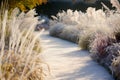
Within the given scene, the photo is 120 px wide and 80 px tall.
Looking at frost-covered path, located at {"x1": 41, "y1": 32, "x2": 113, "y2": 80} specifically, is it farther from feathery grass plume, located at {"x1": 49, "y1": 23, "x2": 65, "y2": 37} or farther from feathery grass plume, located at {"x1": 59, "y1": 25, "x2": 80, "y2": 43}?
feathery grass plume, located at {"x1": 49, "y1": 23, "x2": 65, "y2": 37}

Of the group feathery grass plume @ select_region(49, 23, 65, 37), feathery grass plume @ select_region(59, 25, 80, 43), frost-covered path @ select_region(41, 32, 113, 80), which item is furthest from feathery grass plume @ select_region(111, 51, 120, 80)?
feathery grass plume @ select_region(49, 23, 65, 37)

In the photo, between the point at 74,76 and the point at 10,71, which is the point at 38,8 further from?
the point at 10,71

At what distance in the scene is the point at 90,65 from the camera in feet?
25.5

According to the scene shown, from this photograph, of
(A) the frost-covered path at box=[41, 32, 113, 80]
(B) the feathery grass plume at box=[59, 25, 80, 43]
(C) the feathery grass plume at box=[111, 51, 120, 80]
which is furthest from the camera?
(B) the feathery grass plume at box=[59, 25, 80, 43]

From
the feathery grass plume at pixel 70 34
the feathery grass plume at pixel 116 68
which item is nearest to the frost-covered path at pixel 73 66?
the feathery grass plume at pixel 116 68

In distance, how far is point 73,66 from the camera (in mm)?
7641

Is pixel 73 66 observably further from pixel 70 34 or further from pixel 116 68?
pixel 70 34

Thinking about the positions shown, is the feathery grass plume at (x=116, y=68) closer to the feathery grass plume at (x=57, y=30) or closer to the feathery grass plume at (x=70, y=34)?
the feathery grass plume at (x=70, y=34)

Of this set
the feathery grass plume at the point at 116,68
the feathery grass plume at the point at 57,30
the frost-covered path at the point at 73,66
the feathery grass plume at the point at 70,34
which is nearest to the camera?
the feathery grass plume at the point at 116,68

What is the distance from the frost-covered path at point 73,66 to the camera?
663cm

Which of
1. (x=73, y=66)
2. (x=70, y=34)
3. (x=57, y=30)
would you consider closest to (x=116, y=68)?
(x=73, y=66)

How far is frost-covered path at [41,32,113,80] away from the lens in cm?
663

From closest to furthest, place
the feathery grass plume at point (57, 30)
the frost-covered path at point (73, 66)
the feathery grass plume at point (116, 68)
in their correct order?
1. the feathery grass plume at point (116, 68)
2. the frost-covered path at point (73, 66)
3. the feathery grass plume at point (57, 30)

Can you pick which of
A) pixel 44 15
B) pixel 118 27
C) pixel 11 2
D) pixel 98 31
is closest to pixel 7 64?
pixel 118 27
